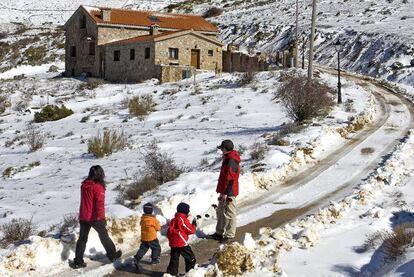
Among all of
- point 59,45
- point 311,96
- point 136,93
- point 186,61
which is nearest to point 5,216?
point 311,96

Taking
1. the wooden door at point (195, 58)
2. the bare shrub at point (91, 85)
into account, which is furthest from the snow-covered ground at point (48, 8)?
the bare shrub at point (91, 85)

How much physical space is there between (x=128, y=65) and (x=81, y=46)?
7.96 meters

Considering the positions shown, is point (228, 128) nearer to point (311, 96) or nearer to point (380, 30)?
point (311, 96)

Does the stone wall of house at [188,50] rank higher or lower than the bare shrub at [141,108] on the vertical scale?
higher

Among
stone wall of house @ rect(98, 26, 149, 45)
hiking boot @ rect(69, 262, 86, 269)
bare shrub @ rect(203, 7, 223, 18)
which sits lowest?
hiking boot @ rect(69, 262, 86, 269)

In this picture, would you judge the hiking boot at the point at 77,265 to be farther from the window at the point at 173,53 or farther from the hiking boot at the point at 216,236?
the window at the point at 173,53

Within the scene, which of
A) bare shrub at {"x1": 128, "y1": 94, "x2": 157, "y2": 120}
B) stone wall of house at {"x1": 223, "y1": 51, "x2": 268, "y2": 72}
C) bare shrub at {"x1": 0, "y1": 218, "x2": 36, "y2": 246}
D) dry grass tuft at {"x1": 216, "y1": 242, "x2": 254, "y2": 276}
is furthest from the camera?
stone wall of house at {"x1": 223, "y1": 51, "x2": 268, "y2": 72}

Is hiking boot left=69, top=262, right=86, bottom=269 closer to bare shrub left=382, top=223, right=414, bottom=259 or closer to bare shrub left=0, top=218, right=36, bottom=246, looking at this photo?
bare shrub left=0, top=218, right=36, bottom=246

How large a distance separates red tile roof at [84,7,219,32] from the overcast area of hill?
684 cm

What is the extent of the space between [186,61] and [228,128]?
2401cm

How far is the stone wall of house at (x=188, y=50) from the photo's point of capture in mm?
43875

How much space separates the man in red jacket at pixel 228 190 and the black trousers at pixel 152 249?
1.38 m

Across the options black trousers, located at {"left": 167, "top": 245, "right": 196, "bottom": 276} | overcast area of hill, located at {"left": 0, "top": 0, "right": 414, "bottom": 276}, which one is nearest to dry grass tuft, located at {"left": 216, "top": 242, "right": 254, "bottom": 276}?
overcast area of hill, located at {"left": 0, "top": 0, "right": 414, "bottom": 276}

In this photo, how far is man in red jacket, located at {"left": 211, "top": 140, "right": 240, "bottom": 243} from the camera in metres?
9.11
